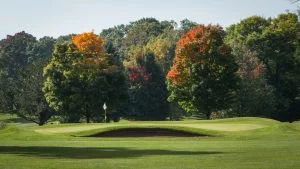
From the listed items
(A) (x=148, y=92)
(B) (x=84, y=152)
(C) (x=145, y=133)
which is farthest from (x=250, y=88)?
(B) (x=84, y=152)

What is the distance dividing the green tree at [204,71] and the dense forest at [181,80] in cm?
13

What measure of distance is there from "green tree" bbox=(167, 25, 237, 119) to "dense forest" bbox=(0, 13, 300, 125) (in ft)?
0.42

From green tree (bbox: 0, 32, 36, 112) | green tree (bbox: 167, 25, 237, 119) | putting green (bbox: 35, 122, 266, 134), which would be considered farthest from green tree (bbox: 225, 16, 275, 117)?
green tree (bbox: 0, 32, 36, 112)

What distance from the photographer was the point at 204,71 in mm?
70250

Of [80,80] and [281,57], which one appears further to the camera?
[281,57]

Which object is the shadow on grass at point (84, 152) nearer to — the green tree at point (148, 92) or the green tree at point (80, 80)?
the green tree at point (80, 80)

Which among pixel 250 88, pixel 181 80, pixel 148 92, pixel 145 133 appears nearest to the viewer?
pixel 145 133

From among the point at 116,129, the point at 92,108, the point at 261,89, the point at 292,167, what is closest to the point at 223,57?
the point at 261,89

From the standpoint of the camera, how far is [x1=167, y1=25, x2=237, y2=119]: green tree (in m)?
69.5

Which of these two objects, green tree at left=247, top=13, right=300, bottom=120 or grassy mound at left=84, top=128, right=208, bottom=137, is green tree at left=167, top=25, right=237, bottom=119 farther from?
grassy mound at left=84, top=128, right=208, bottom=137

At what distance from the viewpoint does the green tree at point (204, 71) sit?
2736 inches

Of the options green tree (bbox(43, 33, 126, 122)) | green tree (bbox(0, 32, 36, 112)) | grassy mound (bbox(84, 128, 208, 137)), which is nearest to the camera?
grassy mound (bbox(84, 128, 208, 137))

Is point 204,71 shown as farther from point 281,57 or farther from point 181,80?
point 281,57

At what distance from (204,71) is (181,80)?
Answer: 3.22 m
